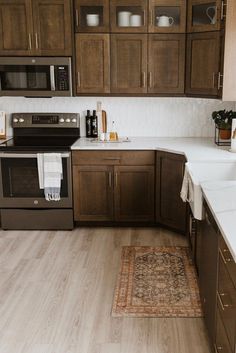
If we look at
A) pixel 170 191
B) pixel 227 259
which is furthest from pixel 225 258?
pixel 170 191

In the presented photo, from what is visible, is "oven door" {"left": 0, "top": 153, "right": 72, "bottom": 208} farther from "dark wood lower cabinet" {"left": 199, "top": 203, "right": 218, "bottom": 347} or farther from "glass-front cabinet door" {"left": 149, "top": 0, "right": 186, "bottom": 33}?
"dark wood lower cabinet" {"left": 199, "top": 203, "right": 218, "bottom": 347}

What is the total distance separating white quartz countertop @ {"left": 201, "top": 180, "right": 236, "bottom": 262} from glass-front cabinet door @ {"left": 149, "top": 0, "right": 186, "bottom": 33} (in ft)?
6.48

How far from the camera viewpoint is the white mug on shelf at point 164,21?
13.2ft

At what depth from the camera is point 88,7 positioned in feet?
13.3

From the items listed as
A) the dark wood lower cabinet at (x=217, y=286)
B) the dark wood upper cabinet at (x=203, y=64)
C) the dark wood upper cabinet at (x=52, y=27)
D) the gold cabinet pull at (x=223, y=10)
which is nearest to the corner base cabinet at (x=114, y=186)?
the dark wood upper cabinet at (x=203, y=64)

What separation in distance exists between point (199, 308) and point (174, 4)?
2.77m

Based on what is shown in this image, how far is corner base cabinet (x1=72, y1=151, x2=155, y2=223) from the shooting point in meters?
4.08

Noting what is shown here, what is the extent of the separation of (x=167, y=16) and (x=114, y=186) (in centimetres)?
172

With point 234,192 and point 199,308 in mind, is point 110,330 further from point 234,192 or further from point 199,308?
point 234,192

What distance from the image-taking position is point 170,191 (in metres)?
4.02

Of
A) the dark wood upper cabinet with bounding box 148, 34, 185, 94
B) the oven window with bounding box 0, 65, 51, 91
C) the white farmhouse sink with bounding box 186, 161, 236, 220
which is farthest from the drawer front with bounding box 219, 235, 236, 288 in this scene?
the oven window with bounding box 0, 65, 51, 91

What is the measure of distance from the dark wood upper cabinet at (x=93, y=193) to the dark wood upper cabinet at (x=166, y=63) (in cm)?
98

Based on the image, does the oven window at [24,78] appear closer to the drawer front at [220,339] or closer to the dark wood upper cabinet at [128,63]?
the dark wood upper cabinet at [128,63]

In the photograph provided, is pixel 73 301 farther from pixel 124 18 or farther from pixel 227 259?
pixel 124 18
